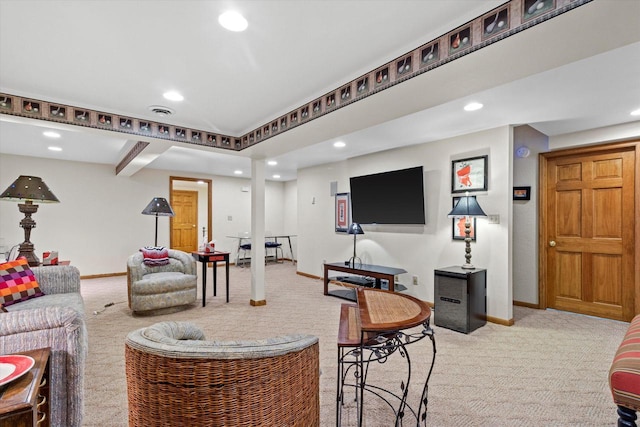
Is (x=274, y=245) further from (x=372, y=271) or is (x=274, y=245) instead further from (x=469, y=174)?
(x=469, y=174)

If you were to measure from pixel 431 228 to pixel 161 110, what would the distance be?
11.9 ft

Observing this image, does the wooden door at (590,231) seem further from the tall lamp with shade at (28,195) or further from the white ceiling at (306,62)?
the tall lamp with shade at (28,195)

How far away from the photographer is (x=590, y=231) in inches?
158

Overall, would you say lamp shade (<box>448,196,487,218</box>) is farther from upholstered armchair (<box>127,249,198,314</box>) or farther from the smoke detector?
upholstered armchair (<box>127,249,198,314</box>)

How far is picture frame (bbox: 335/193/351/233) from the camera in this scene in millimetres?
5766

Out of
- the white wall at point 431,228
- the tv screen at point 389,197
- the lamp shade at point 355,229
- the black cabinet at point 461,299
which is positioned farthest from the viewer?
the lamp shade at point 355,229

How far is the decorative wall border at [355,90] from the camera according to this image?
5.09ft

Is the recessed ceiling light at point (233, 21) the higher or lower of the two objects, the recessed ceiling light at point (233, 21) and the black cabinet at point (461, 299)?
the higher

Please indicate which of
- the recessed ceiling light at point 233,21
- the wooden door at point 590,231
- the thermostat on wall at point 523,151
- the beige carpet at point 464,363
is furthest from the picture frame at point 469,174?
the recessed ceiling light at point 233,21

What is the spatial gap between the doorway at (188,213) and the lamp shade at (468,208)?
6676 millimetres

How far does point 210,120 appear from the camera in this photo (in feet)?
11.9

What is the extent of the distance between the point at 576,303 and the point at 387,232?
258 centimetres

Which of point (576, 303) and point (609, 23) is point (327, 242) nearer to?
point (576, 303)

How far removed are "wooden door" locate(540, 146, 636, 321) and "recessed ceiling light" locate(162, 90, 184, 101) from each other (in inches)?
179
